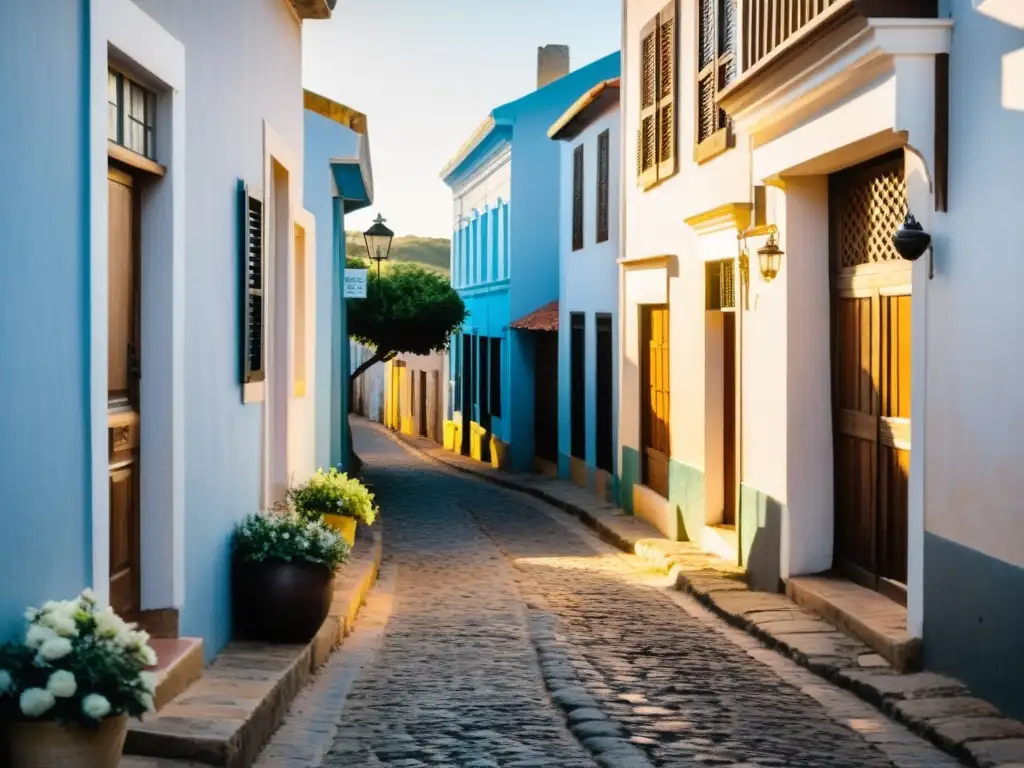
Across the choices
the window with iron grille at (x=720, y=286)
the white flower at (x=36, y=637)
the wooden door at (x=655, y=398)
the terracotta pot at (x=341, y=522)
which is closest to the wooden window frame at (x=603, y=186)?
the wooden door at (x=655, y=398)

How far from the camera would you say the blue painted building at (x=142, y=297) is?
4.63 metres

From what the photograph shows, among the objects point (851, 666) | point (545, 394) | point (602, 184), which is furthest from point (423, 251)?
point (851, 666)

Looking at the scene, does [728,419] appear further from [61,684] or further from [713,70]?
[61,684]

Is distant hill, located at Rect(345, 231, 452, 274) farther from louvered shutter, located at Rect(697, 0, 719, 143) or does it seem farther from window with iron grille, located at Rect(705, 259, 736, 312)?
window with iron grille, located at Rect(705, 259, 736, 312)

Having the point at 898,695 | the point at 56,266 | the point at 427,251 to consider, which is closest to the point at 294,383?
the point at 898,695

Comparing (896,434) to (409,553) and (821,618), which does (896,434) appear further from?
(409,553)

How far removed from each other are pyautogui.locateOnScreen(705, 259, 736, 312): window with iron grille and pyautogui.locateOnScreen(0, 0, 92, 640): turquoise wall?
7917 mm

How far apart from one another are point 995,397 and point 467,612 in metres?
4.66

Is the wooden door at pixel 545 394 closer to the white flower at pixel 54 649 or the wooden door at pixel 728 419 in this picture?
the wooden door at pixel 728 419

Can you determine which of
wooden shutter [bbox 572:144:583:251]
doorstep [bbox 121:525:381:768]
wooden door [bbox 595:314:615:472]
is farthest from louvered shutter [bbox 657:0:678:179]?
doorstep [bbox 121:525:381:768]

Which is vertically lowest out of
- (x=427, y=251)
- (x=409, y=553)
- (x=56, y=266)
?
(x=409, y=553)

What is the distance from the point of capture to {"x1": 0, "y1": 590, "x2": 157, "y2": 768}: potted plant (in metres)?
4.30

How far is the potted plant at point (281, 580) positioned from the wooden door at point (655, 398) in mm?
7445

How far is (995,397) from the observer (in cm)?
683
